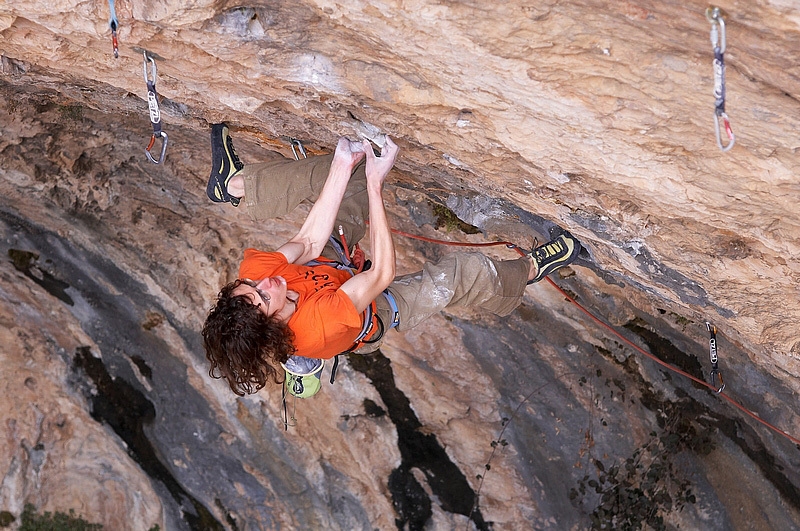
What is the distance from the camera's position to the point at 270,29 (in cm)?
234

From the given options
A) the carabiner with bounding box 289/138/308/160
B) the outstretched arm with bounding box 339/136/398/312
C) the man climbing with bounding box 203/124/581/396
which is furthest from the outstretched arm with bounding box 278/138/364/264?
the carabiner with bounding box 289/138/308/160

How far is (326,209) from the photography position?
3107mm

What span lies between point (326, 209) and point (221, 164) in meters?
0.76

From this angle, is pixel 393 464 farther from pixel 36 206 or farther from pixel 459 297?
pixel 36 206

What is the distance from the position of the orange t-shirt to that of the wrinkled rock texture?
0.67 m

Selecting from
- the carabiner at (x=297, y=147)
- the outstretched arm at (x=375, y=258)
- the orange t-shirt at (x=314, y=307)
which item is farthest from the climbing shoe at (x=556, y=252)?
the carabiner at (x=297, y=147)

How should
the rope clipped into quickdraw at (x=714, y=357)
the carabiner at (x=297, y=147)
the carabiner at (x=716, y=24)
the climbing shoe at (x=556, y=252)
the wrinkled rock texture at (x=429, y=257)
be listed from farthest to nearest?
the rope clipped into quickdraw at (x=714, y=357)
the carabiner at (x=297, y=147)
the climbing shoe at (x=556, y=252)
the wrinkled rock texture at (x=429, y=257)
the carabiner at (x=716, y=24)

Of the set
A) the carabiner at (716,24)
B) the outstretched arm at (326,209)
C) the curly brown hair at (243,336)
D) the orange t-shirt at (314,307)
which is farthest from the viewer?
Answer: the outstretched arm at (326,209)

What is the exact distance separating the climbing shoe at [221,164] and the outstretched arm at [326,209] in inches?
25.4

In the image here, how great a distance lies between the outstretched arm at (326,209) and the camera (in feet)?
10.0

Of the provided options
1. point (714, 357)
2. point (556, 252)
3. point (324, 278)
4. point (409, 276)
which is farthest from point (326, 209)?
point (714, 357)

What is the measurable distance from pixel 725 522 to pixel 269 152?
14.3ft

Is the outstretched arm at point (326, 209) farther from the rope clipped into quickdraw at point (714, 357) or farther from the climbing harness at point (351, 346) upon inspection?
the rope clipped into quickdraw at point (714, 357)

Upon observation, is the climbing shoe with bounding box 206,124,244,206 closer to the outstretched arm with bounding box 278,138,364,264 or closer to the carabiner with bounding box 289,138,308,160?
the carabiner with bounding box 289,138,308,160
